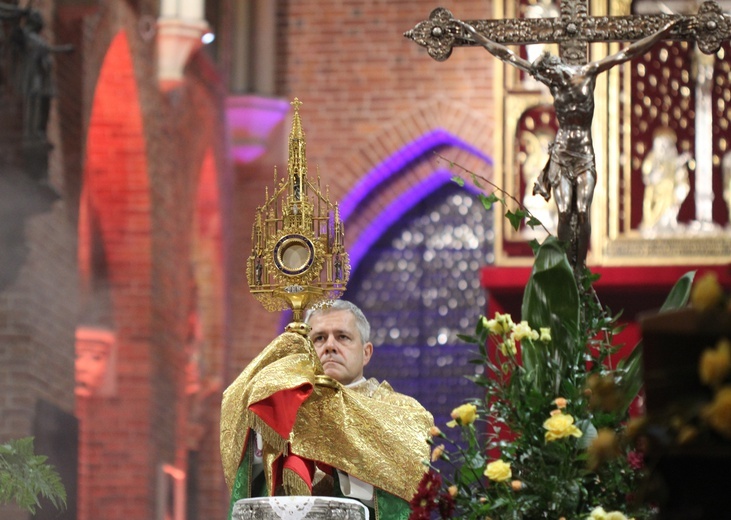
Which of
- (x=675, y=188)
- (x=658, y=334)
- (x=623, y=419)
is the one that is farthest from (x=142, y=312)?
(x=658, y=334)

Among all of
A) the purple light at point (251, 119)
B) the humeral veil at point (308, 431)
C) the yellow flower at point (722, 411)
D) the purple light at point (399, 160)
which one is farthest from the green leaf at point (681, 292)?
the purple light at point (251, 119)

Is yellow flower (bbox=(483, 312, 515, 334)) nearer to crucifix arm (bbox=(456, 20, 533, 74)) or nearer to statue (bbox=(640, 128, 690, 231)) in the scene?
crucifix arm (bbox=(456, 20, 533, 74))

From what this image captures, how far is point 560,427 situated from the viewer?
3.75m

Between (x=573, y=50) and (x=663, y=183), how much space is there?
572cm

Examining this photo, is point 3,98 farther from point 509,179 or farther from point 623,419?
point 623,419

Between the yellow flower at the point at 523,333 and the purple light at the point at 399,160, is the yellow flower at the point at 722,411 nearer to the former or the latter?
the yellow flower at the point at 523,333

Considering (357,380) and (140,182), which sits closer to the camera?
(357,380)

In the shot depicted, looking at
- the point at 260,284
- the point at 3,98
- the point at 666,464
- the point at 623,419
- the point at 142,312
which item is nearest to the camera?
the point at 666,464

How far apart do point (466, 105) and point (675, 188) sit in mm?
2198

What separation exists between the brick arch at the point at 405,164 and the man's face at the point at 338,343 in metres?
7.41

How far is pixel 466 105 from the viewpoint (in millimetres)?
12477

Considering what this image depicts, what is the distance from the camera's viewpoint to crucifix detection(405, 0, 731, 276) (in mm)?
5047

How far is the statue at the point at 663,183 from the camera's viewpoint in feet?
35.3

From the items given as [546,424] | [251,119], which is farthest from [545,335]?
[251,119]
